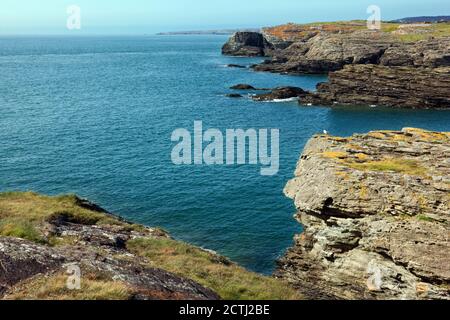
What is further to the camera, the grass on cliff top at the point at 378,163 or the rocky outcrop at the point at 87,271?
the grass on cliff top at the point at 378,163

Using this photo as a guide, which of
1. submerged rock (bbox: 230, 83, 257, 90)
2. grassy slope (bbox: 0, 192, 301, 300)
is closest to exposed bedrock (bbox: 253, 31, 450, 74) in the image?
submerged rock (bbox: 230, 83, 257, 90)

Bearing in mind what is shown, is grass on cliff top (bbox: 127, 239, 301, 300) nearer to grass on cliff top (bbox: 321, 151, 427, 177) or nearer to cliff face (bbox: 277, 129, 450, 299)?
cliff face (bbox: 277, 129, 450, 299)

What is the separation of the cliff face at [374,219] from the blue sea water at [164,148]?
6.90m

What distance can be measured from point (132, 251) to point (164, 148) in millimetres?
40574

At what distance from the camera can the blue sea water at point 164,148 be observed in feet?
143

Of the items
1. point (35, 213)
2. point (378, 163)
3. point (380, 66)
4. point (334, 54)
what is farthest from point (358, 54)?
point (35, 213)

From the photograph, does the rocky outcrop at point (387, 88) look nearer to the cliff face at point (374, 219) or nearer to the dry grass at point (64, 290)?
the cliff face at point (374, 219)

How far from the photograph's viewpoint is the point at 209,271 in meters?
26.2

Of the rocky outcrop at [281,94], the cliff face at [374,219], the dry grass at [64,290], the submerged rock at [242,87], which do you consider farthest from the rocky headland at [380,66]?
the dry grass at [64,290]

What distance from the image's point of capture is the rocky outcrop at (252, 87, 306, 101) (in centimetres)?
10640

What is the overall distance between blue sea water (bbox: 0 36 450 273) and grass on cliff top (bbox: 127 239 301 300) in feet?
25.9

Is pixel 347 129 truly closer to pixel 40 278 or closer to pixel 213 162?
pixel 213 162

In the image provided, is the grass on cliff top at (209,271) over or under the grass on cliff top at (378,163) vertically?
under

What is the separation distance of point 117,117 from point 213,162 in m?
36.1
